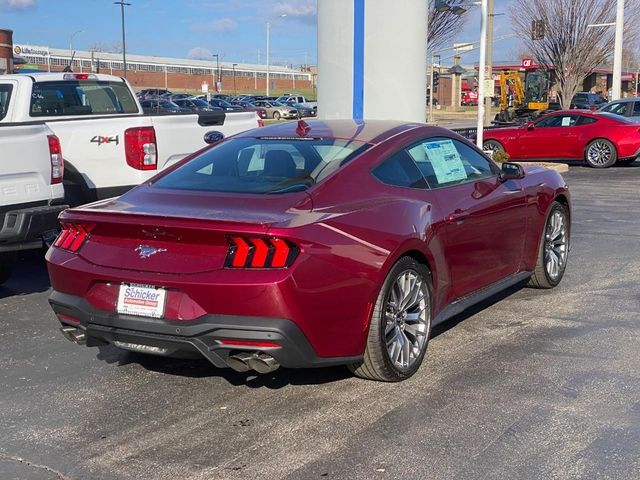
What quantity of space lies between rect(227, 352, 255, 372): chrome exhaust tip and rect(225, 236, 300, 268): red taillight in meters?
0.47

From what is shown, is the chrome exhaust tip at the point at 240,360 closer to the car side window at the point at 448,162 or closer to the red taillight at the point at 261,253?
the red taillight at the point at 261,253

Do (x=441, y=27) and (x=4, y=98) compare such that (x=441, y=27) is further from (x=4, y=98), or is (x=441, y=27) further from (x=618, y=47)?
(x=4, y=98)

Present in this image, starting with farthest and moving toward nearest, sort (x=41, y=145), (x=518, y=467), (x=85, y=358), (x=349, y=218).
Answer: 1. (x=41, y=145)
2. (x=85, y=358)
3. (x=349, y=218)
4. (x=518, y=467)

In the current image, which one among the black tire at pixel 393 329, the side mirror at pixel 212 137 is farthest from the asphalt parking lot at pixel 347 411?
the side mirror at pixel 212 137

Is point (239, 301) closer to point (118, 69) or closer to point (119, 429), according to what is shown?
point (119, 429)

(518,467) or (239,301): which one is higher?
(239,301)

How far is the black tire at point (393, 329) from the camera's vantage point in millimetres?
4559

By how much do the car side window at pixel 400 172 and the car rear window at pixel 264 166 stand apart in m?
0.18

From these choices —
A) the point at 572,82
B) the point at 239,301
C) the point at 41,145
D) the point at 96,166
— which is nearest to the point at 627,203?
the point at 96,166

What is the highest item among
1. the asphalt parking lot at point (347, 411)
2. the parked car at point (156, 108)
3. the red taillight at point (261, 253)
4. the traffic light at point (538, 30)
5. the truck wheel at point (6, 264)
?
the traffic light at point (538, 30)

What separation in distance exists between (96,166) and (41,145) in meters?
1.44

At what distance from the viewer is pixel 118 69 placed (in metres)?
110

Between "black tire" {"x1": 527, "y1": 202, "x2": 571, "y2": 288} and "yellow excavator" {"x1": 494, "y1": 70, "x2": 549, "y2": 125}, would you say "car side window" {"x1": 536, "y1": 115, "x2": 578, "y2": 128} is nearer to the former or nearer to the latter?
"black tire" {"x1": 527, "y1": 202, "x2": 571, "y2": 288}

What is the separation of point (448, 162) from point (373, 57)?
5.02 m
